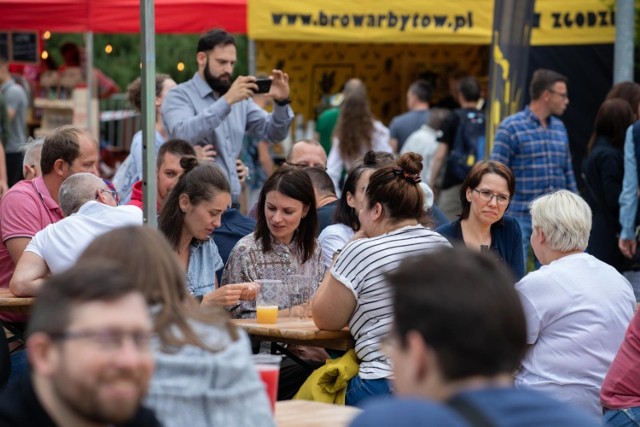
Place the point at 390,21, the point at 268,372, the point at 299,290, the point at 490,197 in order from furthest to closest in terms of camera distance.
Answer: the point at 390,21
the point at 490,197
the point at 299,290
the point at 268,372

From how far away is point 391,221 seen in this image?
4727 mm

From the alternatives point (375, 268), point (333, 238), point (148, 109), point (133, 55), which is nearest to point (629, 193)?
point (333, 238)

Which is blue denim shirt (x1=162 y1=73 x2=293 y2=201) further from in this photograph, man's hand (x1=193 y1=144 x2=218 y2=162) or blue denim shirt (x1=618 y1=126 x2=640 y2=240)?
blue denim shirt (x1=618 y1=126 x2=640 y2=240)

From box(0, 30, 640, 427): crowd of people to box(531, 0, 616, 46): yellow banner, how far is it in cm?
123

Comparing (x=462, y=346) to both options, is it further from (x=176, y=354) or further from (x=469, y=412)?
(x=176, y=354)

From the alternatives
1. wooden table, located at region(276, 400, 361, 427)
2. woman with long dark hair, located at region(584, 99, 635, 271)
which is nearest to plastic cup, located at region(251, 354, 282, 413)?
wooden table, located at region(276, 400, 361, 427)

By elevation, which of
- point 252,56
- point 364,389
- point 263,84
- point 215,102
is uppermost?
point 252,56

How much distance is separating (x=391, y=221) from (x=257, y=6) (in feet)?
19.9

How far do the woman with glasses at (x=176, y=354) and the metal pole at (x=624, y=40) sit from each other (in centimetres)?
740

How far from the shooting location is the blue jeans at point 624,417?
415 cm

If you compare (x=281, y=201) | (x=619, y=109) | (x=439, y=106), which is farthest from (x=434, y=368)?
(x=439, y=106)

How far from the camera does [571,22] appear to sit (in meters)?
11.0

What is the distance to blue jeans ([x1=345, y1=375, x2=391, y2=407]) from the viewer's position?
4.62m

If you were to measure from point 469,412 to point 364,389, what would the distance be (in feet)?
8.93
